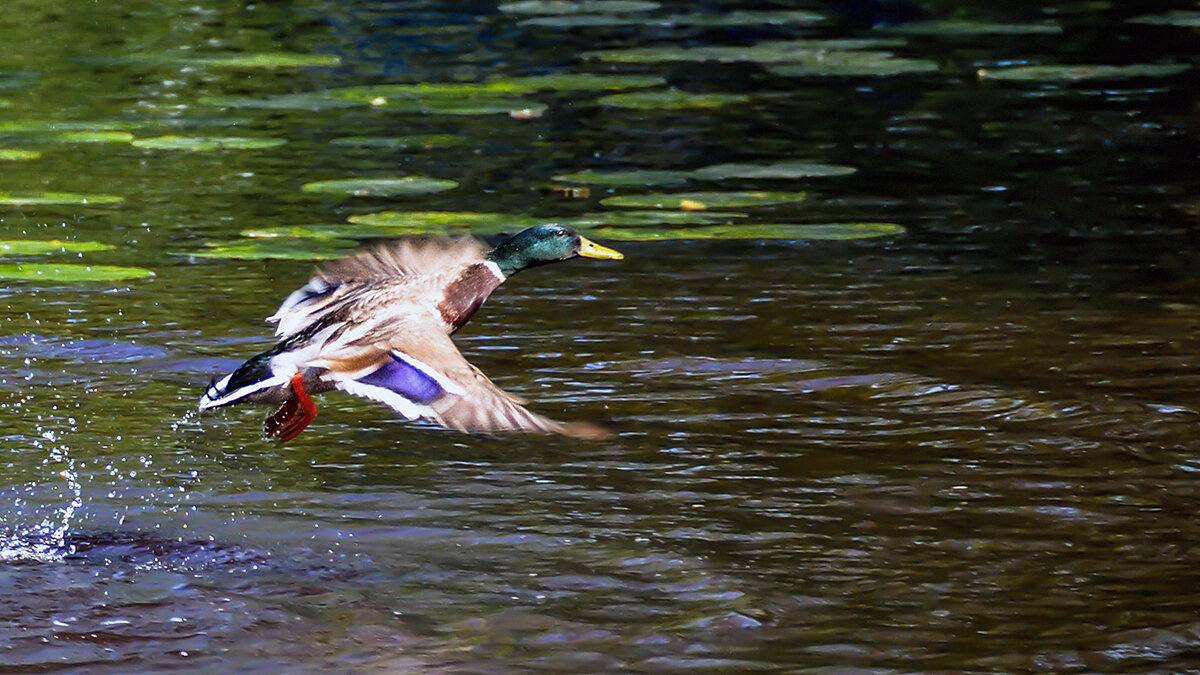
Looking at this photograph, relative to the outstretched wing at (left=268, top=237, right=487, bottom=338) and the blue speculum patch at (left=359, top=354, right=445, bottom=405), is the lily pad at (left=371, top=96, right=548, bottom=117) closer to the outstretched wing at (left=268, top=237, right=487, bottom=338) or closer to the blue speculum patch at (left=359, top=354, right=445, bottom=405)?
the outstretched wing at (left=268, top=237, right=487, bottom=338)

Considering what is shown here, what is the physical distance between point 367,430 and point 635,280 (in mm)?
2221

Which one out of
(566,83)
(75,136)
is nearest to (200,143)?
(75,136)

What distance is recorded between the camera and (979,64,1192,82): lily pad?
12512mm

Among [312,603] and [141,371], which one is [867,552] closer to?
[312,603]

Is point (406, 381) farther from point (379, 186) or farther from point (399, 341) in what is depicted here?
point (379, 186)

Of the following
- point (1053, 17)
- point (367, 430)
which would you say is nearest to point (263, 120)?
point (367, 430)

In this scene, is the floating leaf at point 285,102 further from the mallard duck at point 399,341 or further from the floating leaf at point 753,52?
the mallard duck at point 399,341

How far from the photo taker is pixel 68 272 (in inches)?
315

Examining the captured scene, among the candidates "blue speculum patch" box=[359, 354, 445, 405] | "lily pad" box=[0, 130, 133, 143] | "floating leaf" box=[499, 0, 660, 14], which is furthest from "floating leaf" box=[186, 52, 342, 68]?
"blue speculum patch" box=[359, 354, 445, 405]

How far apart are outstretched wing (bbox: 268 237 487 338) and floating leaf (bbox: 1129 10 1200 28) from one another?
9421mm

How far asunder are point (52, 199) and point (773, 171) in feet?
11.4

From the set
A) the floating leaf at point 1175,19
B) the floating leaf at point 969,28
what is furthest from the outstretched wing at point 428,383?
the floating leaf at point 1175,19

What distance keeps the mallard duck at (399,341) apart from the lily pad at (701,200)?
312cm

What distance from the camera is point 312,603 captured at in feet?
16.1
